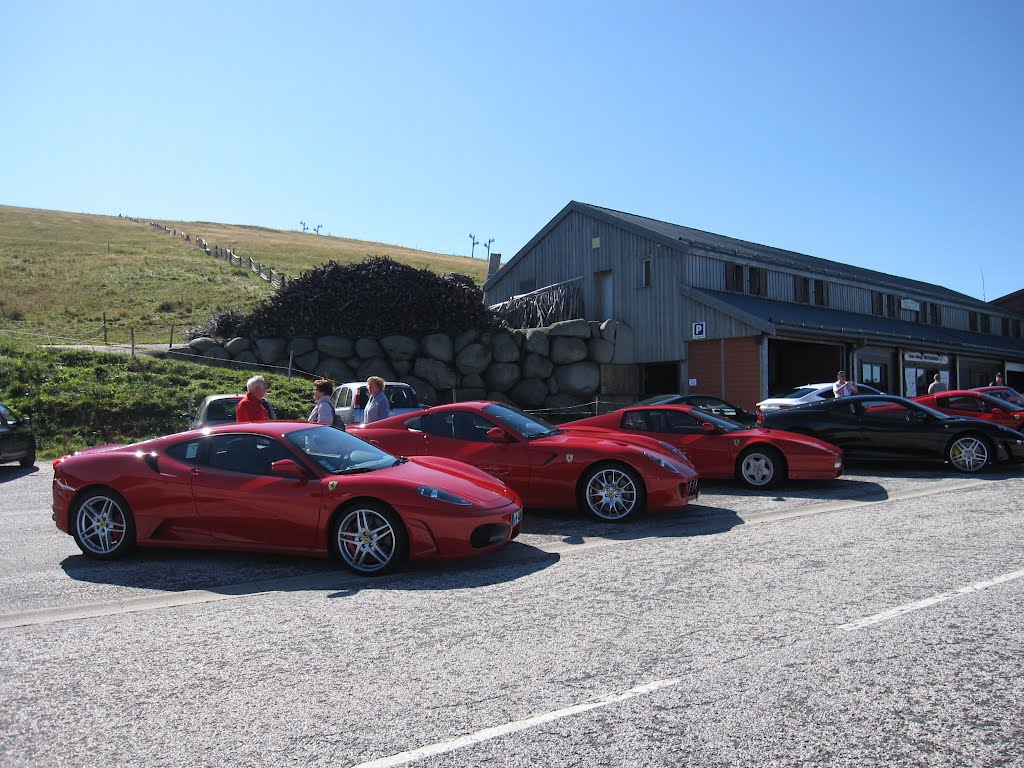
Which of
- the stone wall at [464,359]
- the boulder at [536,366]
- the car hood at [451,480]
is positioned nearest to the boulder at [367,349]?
the stone wall at [464,359]

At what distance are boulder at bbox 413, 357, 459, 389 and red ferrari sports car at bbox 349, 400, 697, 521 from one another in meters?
14.1

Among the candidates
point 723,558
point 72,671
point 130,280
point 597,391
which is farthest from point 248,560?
point 130,280

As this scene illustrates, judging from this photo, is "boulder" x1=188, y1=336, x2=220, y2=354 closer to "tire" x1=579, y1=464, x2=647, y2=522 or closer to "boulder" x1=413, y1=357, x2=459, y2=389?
"boulder" x1=413, y1=357, x2=459, y2=389

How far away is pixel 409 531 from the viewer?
610 centimetres

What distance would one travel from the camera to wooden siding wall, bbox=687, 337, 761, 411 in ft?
72.9

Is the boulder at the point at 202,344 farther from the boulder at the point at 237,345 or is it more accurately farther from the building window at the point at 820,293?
the building window at the point at 820,293

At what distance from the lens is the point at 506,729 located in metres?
3.23

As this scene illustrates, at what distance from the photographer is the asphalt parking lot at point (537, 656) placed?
123 inches

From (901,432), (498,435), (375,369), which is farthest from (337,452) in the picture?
(375,369)

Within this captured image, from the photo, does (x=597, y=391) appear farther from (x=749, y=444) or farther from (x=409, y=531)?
(x=409, y=531)

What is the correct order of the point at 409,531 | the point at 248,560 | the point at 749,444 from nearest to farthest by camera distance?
the point at 409,531, the point at 248,560, the point at 749,444

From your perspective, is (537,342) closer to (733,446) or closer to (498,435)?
(733,446)

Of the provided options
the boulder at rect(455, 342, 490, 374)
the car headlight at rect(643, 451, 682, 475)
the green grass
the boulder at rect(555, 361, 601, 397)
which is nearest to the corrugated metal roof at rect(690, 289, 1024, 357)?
the boulder at rect(555, 361, 601, 397)

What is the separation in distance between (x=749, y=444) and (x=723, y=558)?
449 cm
